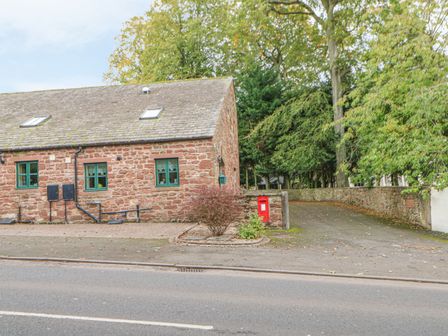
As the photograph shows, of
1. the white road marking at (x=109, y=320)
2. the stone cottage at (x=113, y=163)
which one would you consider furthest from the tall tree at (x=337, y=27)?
the white road marking at (x=109, y=320)

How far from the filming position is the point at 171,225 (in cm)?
1605

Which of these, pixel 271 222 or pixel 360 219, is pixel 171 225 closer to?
pixel 271 222

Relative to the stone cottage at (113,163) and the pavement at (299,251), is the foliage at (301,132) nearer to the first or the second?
the stone cottage at (113,163)

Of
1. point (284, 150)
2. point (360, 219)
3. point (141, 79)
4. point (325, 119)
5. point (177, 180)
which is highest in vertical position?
point (141, 79)

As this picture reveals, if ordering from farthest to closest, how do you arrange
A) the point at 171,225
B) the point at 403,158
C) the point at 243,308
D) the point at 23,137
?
the point at 23,137
the point at 171,225
the point at 403,158
the point at 243,308

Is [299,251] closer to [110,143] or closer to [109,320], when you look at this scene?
[109,320]

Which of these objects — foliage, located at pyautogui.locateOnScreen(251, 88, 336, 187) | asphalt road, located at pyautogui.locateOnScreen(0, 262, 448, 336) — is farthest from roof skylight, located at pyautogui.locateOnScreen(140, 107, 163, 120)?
foliage, located at pyautogui.locateOnScreen(251, 88, 336, 187)

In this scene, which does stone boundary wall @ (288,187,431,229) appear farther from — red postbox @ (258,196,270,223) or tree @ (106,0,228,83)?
tree @ (106,0,228,83)

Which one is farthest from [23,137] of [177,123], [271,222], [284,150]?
[284,150]

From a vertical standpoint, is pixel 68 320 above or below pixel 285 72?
below

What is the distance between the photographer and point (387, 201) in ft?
68.9

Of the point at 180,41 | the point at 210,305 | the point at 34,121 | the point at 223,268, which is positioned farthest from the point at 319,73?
the point at 210,305

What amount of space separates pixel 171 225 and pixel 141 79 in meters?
24.8

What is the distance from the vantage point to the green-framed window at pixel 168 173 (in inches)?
678
